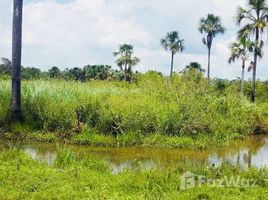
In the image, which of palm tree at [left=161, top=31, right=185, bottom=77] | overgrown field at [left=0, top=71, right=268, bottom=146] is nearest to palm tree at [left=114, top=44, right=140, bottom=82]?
palm tree at [left=161, top=31, right=185, bottom=77]

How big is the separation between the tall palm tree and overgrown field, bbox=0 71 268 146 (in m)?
0.47

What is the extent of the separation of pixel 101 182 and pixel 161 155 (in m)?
5.48

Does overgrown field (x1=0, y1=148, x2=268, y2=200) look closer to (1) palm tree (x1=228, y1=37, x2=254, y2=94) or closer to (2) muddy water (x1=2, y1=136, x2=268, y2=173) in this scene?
(2) muddy water (x1=2, y1=136, x2=268, y2=173)

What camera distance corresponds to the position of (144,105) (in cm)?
1772

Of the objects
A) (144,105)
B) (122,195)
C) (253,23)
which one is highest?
(253,23)

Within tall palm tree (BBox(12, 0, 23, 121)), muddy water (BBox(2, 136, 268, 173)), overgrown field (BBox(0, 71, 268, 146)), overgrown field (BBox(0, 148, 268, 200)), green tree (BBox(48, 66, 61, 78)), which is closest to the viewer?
overgrown field (BBox(0, 148, 268, 200))

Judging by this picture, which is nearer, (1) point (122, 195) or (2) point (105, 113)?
(1) point (122, 195)

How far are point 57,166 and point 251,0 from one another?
33760 mm

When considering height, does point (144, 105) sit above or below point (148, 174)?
above

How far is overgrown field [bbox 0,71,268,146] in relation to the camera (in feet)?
55.3

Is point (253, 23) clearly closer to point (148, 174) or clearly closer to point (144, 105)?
point (144, 105)

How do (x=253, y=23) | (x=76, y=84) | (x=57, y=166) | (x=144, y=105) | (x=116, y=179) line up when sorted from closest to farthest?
(x=116, y=179)
(x=57, y=166)
(x=144, y=105)
(x=76, y=84)
(x=253, y=23)

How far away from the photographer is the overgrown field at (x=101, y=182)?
8.05 metres

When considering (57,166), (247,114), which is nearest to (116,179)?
(57,166)
